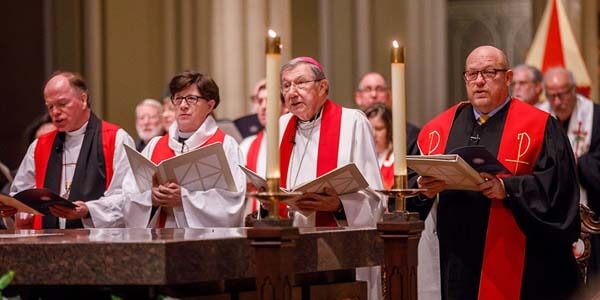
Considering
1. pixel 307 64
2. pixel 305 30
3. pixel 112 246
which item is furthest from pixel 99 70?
pixel 112 246

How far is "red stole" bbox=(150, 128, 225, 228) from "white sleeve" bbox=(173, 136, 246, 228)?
0.53 feet

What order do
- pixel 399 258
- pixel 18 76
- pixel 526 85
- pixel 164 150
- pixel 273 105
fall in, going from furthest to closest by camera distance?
pixel 18 76 < pixel 526 85 < pixel 164 150 < pixel 399 258 < pixel 273 105

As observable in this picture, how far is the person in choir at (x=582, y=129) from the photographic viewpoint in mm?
8203

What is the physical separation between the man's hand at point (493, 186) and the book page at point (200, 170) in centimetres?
117

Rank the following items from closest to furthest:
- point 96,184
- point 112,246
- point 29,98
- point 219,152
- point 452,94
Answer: point 112,246 < point 219,152 < point 96,184 < point 29,98 < point 452,94

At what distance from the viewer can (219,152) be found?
232 inches

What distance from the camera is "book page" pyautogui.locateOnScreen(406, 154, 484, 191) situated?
5.38 meters

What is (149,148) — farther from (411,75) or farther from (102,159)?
(411,75)

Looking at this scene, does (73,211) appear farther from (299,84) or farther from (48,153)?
(299,84)

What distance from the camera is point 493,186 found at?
566cm

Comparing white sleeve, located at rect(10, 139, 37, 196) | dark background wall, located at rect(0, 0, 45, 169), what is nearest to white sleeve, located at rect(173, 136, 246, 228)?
white sleeve, located at rect(10, 139, 37, 196)

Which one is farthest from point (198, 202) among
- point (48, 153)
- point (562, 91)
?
point (562, 91)

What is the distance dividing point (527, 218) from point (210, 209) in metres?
1.46

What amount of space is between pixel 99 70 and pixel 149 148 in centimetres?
460
